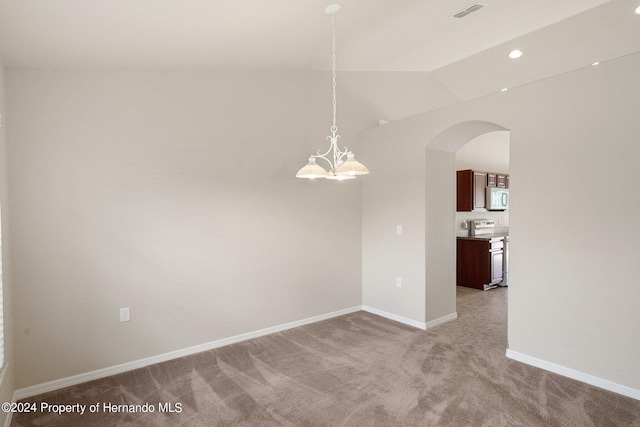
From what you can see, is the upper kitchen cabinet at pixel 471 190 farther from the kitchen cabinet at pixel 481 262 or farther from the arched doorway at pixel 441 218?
the arched doorway at pixel 441 218

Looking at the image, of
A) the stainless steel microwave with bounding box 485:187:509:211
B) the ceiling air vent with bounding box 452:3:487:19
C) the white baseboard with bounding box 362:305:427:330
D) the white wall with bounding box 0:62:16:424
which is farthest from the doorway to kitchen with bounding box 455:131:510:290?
the white wall with bounding box 0:62:16:424

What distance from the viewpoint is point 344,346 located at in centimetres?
349

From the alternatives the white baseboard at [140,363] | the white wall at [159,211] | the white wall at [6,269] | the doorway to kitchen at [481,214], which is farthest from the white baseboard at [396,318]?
the white wall at [6,269]

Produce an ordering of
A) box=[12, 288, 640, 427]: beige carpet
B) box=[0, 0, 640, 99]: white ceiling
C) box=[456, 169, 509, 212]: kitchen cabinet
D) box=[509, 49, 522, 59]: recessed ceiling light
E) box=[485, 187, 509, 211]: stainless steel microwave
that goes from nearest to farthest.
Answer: box=[0, 0, 640, 99]: white ceiling < box=[12, 288, 640, 427]: beige carpet < box=[509, 49, 522, 59]: recessed ceiling light < box=[456, 169, 509, 212]: kitchen cabinet < box=[485, 187, 509, 211]: stainless steel microwave

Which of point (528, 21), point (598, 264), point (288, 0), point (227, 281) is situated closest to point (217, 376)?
point (227, 281)

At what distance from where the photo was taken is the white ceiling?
209cm

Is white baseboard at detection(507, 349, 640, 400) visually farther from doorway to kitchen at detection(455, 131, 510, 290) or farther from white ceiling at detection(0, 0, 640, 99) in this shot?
white ceiling at detection(0, 0, 640, 99)

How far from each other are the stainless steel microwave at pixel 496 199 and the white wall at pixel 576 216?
3202 millimetres

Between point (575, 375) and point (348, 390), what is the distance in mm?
1864

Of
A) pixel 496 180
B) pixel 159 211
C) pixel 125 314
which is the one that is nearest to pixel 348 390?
pixel 125 314

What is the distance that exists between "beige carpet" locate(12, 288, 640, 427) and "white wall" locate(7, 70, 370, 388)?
0.41 meters

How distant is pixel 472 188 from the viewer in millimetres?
5898

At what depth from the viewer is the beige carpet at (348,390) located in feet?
7.52

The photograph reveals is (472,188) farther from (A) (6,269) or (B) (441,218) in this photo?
(A) (6,269)
